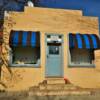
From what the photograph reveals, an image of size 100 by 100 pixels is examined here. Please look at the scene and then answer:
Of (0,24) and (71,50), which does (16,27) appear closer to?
(0,24)

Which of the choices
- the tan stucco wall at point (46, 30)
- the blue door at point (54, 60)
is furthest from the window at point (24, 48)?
the blue door at point (54, 60)

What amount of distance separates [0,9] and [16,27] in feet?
9.05

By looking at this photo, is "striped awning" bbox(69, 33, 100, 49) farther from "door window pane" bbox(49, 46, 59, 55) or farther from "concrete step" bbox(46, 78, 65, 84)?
"concrete step" bbox(46, 78, 65, 84)

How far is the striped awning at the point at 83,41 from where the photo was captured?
15297 mm

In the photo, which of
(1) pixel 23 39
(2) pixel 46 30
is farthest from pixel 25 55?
(2) pixel 46 30

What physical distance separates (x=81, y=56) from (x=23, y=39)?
157 inches

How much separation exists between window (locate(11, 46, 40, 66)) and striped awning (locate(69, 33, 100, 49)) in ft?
7.10

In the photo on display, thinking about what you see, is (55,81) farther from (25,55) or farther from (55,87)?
(25,55)

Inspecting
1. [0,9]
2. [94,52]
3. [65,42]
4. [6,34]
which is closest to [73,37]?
[65,42]

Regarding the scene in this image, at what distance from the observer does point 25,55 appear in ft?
52.2

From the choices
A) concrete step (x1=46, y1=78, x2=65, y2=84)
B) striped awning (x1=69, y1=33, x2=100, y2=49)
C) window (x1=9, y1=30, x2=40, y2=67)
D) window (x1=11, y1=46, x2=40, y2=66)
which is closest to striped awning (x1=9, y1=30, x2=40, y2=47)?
window (x1=9, y1=30, x2=40, y2=67)

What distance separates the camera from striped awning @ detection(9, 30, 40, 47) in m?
14.7

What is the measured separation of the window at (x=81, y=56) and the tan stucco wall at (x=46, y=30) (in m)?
0.53

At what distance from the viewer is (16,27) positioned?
51.2 ft
